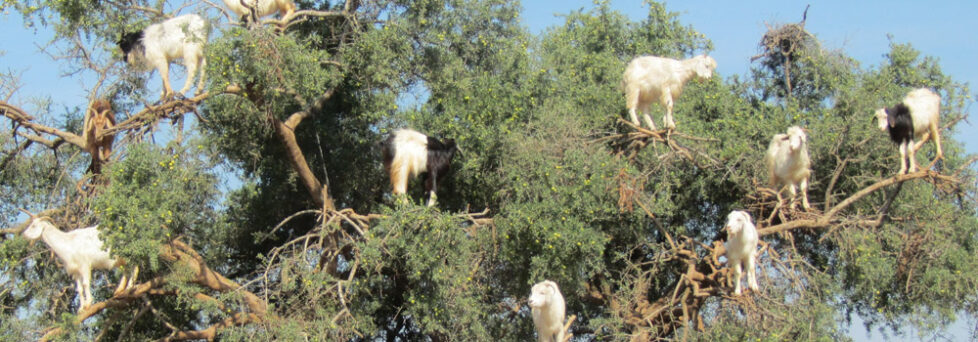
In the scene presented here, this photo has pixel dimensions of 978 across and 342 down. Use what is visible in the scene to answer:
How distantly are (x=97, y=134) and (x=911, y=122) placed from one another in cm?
669

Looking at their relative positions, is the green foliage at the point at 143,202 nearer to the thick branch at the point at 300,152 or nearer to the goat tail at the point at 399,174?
the thick branch at the point at 300,152

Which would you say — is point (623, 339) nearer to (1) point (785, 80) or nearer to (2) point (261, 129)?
(2) point (261, 129)

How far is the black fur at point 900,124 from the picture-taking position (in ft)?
26.8

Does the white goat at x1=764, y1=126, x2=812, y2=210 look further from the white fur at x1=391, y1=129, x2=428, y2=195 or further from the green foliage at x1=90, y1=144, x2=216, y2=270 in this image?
the green foliage at x1=90, y1=144, x2=216, y2=270

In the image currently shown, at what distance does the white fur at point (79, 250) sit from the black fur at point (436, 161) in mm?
2738

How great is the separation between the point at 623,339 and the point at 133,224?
3.78 m

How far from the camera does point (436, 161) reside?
8867 mm

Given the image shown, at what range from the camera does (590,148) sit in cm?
839

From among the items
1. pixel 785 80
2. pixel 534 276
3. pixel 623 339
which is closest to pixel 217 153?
pixel 534 276

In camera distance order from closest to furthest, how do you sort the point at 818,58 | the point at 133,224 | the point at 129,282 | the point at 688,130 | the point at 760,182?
the point at 133,224 < the point at 129,282 < the point at 760,182 < the point at 688,130 < the point at 818,58

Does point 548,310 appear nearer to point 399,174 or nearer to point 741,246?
point 741,246

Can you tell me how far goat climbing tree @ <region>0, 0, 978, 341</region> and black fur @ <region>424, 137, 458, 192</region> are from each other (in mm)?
264

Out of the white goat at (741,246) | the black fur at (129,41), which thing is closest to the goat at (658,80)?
the white goat at (741,246)

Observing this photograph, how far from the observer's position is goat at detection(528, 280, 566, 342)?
7.01 metres
